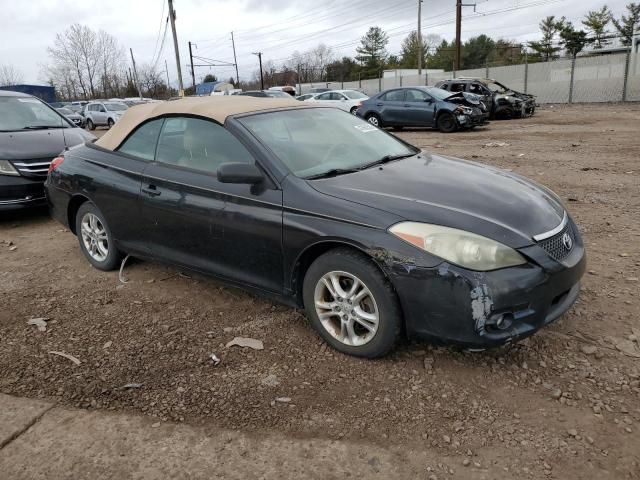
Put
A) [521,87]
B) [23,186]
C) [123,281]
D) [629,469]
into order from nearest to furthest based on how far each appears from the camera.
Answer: [629,469] → [123,281] → [23,186] → [521,87]

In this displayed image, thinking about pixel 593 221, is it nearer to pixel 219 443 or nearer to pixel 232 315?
pixel 232 315

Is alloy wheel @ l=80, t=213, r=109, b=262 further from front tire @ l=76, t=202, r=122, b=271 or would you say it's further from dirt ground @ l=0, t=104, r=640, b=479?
dirt ground @ l=0, t=104, r=640, b=479

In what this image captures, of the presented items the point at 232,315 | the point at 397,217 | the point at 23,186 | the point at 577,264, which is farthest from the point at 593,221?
the point at 23,186

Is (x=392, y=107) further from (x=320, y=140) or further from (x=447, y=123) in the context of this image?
(x=320, y=140)

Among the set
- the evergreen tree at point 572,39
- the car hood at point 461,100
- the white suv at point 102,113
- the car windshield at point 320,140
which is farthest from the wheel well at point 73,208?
the evergreen tree at point 572,39

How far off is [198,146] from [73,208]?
1.88 metres

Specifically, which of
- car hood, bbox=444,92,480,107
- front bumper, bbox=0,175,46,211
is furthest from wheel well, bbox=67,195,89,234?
car hood, bbox=444,92,480,107

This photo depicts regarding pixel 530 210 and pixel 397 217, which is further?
pixel 530 210

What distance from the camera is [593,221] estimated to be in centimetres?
571

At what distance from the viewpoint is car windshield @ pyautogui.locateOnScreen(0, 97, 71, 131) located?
23.5 ft

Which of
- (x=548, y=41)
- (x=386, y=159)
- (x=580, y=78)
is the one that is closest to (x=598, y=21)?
(x=548, y=41)

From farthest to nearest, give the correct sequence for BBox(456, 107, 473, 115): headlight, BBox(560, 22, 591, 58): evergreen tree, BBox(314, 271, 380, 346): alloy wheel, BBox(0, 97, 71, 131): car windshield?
BBox(560, 22, 591, 58): evergreen tree, BBox(456, 107, 473, 115): headlight, BBox(0, 97, 71, 131): car windshield, BBox(314, 271, 380, 346): alloy wheel

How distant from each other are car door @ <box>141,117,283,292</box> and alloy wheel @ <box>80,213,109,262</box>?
86 cm

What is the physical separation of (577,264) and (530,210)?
408 millimetres
